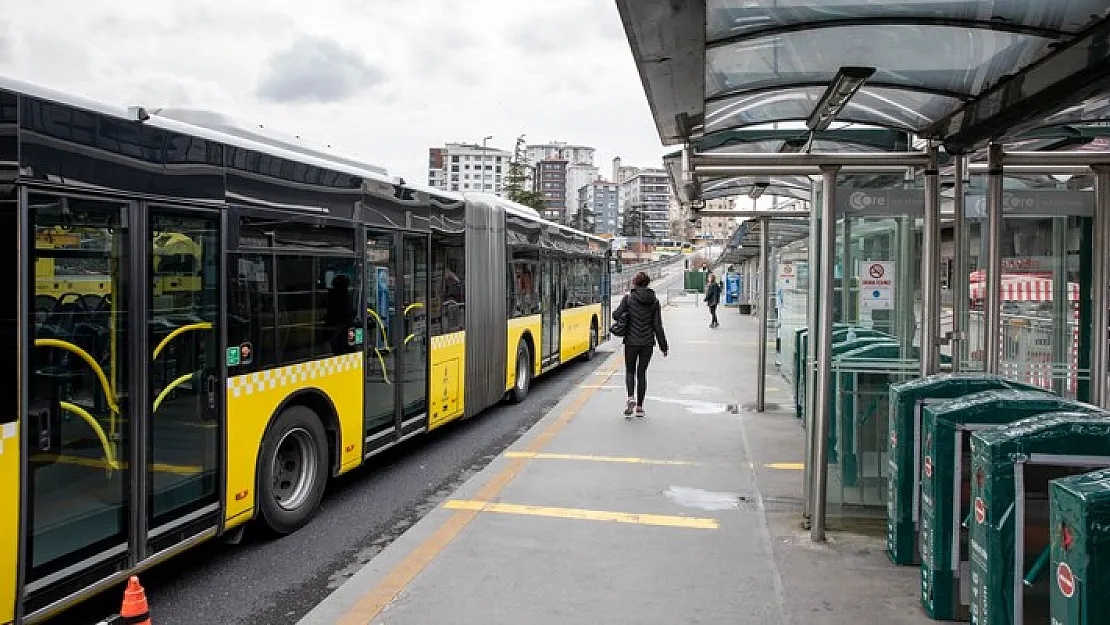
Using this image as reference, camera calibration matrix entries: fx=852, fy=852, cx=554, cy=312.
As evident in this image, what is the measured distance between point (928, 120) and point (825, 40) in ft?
5.26

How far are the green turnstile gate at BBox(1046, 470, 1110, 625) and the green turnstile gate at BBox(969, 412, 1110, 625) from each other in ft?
1.62

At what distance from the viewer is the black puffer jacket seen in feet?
34.6

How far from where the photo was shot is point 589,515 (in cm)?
637

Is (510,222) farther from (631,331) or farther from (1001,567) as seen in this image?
(1001,567)

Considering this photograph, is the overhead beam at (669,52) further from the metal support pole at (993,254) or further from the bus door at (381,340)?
the bus door at (381,340)

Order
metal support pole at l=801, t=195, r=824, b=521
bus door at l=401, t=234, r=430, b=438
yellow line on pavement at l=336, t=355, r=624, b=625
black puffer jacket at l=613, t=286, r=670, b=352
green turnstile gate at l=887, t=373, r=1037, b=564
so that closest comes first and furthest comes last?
yellow line on pavement at l=336, t=355, r=624, b=625
green turnstile gate at l=887, t=373, r=1037, b=564
metal support pole at l=801, t=195, r=824, b=521
bus door at l=401, t=234, r=430, b=438
black puffer jacket at l=613, t=286, r=670, b=352

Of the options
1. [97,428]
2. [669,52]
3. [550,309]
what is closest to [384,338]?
[97,428]

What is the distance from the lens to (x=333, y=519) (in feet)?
21.3

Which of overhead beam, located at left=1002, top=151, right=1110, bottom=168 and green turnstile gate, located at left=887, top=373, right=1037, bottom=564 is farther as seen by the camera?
A: overhead beam, located at left=1002, top=151, right=1110, bottom=168

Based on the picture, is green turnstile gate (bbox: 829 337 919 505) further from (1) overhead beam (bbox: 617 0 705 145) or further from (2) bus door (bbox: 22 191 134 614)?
(2) bus door (bbox: 22 191 134 614)

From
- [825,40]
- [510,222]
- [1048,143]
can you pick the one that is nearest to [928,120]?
[825,40]

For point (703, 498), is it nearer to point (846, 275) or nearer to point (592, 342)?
point (846, 275)

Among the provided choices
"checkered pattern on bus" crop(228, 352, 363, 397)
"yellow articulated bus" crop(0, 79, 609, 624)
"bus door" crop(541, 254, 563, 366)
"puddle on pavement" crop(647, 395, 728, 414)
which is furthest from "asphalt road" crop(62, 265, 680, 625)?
"bus door" crop(541, 254, 563, 366)

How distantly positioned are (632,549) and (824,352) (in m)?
1.81
